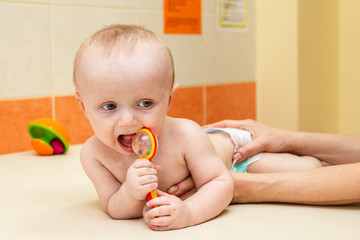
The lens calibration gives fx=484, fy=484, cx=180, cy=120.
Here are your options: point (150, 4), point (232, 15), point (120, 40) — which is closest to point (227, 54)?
point (232, 15)

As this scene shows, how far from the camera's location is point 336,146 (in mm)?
1343

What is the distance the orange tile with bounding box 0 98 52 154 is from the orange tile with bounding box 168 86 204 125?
0.57 meters

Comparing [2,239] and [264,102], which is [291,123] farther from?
[2,239]

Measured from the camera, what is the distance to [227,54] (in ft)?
7.55

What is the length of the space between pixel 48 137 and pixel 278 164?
0.81 meters

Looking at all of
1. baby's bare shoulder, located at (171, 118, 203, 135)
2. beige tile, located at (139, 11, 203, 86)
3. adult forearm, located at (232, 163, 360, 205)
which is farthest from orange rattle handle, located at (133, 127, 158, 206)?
beige tile, located at (139, 11, 203, 86)

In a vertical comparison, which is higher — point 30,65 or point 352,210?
point 30,65

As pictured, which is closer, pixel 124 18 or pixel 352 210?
pixel 352 210

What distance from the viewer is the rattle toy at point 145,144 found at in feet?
2.84

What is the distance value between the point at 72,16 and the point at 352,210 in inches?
48.4

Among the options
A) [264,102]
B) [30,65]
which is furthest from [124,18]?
[264,102]

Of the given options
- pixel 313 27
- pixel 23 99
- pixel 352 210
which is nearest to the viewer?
pixel 352 210

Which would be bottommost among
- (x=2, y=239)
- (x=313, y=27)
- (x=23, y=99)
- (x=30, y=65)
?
(x=2, y=239)

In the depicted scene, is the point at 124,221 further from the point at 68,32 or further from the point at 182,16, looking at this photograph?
the point at 182,16
